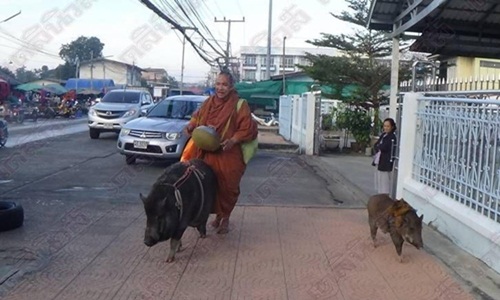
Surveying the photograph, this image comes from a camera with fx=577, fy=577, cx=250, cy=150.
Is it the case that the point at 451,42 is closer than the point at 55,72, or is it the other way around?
the point at 451,42

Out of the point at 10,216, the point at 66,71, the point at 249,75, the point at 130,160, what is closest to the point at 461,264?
the point at 10,216

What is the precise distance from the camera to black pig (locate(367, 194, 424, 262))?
574 cm

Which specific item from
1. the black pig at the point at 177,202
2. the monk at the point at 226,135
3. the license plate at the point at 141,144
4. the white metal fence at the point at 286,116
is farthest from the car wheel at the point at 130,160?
the white metal fence at the point at 286,116

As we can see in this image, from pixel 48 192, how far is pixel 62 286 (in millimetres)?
4549

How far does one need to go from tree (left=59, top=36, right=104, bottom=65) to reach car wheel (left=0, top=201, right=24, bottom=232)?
63.1m

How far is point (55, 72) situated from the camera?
268 feet

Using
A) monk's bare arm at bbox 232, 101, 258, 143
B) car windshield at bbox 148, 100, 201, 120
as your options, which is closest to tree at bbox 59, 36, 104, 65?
car windshield at bbox 148, 100, 201, 120

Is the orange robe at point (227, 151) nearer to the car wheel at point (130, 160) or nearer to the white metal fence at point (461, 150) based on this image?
the white metal fence at point (461, 150)

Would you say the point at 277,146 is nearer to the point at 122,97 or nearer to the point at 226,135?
the point at 122,97

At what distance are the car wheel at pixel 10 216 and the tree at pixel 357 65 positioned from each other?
44.5ft

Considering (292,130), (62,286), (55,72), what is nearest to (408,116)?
(62,286)

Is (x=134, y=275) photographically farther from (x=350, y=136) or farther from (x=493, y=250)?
(x=350, y=136)

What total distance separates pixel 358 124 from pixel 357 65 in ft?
8.87

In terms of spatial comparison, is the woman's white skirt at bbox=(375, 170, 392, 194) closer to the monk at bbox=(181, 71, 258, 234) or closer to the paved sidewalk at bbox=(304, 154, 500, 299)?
the paved sidewalk at bbox=(304, 154, 500, 299)
